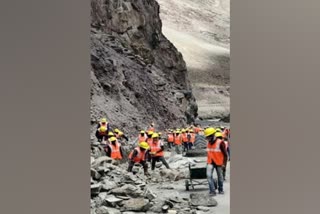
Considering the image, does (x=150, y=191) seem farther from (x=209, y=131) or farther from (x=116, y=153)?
(x=209, y=131)

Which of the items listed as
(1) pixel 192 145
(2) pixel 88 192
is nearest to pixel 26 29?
(2) pixel 88 192

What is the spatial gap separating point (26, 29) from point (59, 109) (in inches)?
24.9

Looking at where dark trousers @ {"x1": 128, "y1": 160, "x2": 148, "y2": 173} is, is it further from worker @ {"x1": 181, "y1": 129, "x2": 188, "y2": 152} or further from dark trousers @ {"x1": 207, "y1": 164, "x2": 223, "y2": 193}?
dark trousers @ {"x1": 207, "y1": 164, "x2": 223, "y2": 193}

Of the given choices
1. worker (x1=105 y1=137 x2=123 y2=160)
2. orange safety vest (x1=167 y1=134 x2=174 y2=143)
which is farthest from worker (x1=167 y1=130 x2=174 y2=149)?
worker (x1=105 y1=137 x2=123 y2=160)

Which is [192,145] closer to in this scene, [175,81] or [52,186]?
[175,81]

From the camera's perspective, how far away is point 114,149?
3.00 metres

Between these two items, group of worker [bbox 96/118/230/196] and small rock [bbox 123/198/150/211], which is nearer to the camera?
group of worker [bbox 96/118/230/196]

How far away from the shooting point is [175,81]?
2.93 m

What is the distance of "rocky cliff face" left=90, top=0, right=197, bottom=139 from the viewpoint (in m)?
2.96

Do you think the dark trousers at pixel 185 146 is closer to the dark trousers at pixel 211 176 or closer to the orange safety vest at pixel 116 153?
the dark trousers at pixel 211 176

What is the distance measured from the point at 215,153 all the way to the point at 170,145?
12.5 inches

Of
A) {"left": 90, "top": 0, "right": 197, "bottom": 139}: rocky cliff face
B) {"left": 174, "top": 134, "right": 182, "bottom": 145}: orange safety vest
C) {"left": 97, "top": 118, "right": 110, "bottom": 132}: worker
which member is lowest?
{"left": 174, "top": 134, "right": 182, "bottom": 145}: orange safety vest

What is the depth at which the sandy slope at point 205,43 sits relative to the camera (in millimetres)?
2816

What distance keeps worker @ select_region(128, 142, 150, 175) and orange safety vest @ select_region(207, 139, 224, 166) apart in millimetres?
428
